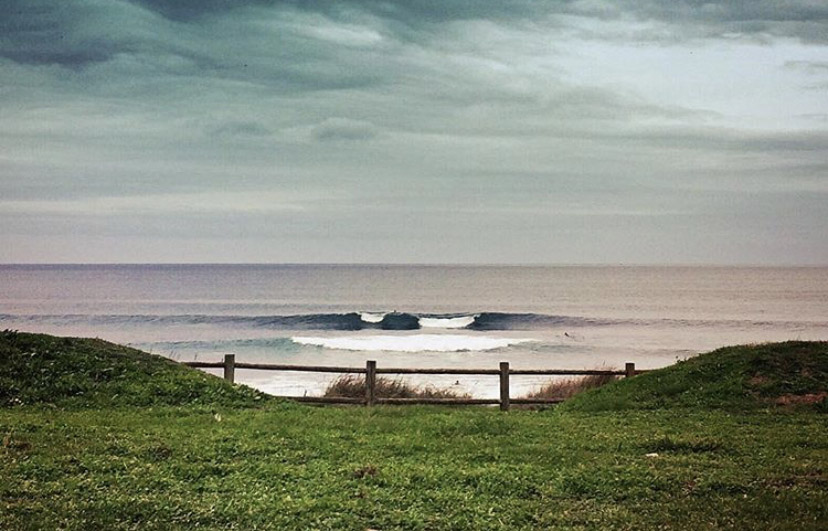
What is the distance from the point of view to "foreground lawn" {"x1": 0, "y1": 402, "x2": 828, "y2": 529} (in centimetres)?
959

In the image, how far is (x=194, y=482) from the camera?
36.4 feet

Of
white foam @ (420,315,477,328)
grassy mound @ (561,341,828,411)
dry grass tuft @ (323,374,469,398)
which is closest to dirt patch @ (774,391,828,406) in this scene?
grassy mound @ (561,341,828,411)

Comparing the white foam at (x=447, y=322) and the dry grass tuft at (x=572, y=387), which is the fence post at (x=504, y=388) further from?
the white foam at (x=447, y=322)

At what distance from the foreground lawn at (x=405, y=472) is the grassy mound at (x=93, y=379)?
164 centimetres

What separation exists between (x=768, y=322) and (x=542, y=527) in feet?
248

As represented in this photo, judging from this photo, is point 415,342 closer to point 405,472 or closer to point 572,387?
point 572,387

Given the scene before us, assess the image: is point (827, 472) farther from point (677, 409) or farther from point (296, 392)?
Answer: point (296, 392)

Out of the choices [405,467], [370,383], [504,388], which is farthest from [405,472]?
[504,388]

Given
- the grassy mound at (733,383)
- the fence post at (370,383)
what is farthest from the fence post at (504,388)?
the fence post at (370,383)

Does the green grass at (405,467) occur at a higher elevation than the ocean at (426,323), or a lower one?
lower

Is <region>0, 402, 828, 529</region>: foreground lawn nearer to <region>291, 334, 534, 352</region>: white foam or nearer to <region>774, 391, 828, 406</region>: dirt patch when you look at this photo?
<region>774, 391, 828, 406</region>: dirt patch

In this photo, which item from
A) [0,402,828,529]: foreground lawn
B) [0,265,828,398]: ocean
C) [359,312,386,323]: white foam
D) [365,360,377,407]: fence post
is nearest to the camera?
[0,402,828,529]: foreground lawn

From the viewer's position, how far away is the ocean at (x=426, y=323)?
51906mm

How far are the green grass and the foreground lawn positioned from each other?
34 mm
